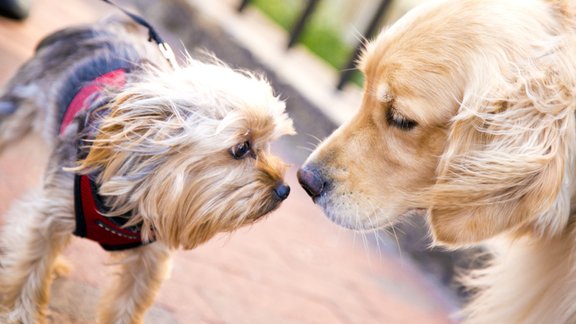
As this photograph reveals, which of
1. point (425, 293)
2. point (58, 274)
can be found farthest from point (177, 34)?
point (58, 274)

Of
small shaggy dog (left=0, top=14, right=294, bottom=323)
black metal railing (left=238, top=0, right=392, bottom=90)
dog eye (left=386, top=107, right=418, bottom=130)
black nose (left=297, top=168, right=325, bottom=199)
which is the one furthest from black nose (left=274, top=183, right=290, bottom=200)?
black metal railing (left=238, top=0, right=392, bottom=90)

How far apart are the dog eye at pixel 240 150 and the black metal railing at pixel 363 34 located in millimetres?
3153

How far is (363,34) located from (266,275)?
3339mm

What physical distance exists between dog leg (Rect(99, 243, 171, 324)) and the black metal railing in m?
3.35

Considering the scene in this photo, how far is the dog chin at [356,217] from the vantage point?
8.84 ft

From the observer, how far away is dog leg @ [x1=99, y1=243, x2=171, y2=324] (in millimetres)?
2713

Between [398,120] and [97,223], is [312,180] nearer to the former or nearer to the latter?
[398,120]

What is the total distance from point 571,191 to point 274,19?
21.6 feet

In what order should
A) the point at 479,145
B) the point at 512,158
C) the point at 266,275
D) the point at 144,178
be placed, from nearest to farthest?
the point at 512,158 < the point at 479,145 < the point at 144,178 < the point at 266,275

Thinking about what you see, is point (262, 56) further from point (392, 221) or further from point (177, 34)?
point (392, 221)

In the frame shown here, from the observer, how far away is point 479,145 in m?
2.35

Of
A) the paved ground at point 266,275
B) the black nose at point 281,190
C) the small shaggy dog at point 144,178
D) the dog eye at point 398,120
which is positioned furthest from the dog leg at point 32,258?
the dog eye at point 398,120

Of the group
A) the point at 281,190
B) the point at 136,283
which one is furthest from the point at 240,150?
the point at 136,283

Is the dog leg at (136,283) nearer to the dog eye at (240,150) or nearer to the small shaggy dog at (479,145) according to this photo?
the dog eye at (240,150)
